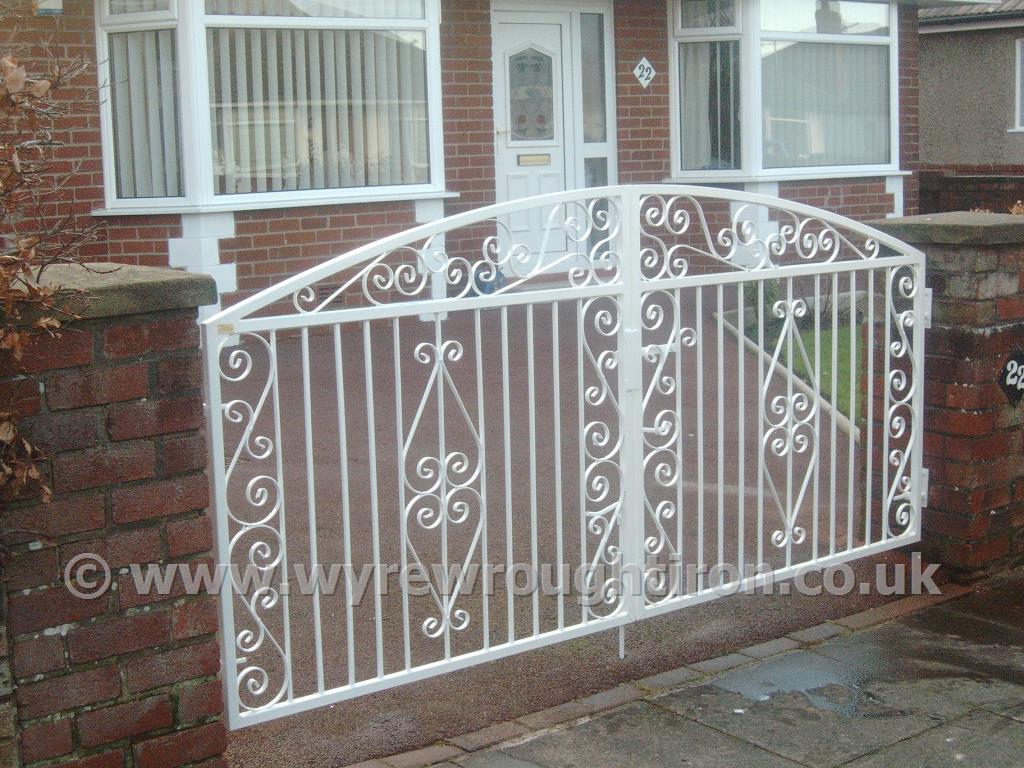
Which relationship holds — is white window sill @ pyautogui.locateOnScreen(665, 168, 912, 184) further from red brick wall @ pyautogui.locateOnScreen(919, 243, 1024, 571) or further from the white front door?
red brick wall @ pyautogui.locateOnScreen(919, 243, 1024, 571)

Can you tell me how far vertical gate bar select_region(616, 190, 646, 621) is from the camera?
159 inches

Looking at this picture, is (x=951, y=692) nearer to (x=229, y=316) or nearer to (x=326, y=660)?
(x=326, y=660)

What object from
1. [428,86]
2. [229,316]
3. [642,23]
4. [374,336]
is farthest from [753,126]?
[229,316]

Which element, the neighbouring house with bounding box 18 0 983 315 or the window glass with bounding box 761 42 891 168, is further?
the window glass with bounding box 761 42 891 168

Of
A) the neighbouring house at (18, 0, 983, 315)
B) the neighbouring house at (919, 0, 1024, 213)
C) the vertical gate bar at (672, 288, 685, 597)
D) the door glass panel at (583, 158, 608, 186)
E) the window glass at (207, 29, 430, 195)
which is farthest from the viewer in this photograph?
the neighbouring house at (919, 0, 1024, 213)

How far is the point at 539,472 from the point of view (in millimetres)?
6453

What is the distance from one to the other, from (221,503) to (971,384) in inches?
117

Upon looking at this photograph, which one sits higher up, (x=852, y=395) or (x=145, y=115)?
(x=145, y=115)

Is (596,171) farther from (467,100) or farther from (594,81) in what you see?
(467,100)

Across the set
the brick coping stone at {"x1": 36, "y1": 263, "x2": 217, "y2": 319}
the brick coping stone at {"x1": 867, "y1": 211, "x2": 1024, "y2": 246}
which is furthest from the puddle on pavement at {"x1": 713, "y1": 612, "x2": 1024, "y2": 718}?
the brick coping stone at {"x1": 36, "y1": 263, "x2": 217, "y2": 319}

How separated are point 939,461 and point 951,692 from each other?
1291 millimetres

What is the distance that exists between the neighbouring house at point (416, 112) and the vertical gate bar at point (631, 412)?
538cm

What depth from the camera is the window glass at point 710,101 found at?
1330 centimetres

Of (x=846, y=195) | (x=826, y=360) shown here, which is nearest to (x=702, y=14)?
(x=846, y=195)
